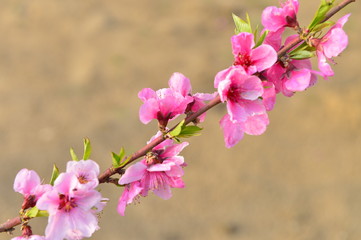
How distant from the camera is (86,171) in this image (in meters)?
0.95

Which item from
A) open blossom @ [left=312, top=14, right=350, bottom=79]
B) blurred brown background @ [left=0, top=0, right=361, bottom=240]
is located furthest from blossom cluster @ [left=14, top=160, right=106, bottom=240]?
blurred brown background @ [left=0, top=0, right=361, bottom=240]

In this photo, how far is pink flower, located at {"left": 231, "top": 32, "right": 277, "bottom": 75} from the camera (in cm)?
97

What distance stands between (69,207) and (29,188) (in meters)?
0.14

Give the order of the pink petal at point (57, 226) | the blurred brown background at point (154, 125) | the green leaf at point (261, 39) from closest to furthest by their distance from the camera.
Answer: the pink petal at point (57, 226) < the green leaf at point (261, 39) < the blurred brown background at point (154, 125)

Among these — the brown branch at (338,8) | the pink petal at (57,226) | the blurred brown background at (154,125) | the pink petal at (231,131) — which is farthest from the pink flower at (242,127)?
the blurred brown background at (154,125)

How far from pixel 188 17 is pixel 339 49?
4.53 metres

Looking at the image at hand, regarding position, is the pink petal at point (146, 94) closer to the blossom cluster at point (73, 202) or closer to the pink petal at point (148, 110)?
the pink petal at point (148, 110)

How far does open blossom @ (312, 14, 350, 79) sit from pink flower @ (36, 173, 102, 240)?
44 cm

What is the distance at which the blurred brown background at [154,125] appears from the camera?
13.0 feet

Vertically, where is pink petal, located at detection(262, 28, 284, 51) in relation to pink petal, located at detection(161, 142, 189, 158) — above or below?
above

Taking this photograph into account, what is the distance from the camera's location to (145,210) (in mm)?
4039

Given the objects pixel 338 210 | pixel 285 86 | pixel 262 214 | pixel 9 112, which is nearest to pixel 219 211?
pixel 262 214

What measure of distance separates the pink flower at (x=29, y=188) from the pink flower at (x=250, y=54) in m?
0.42

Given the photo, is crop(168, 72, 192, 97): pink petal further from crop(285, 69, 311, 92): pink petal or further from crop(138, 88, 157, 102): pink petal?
crop(285, 69, 311, 92): pink petal
